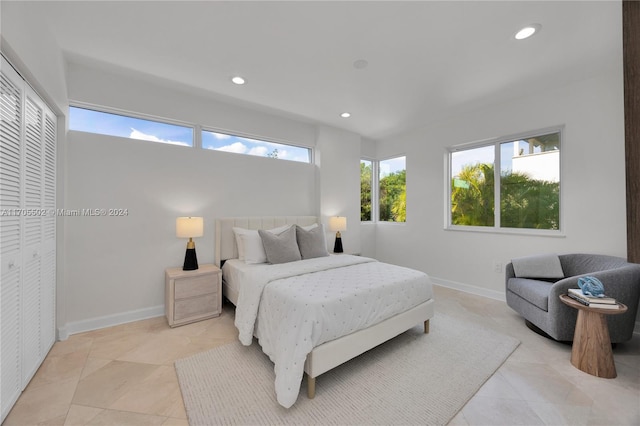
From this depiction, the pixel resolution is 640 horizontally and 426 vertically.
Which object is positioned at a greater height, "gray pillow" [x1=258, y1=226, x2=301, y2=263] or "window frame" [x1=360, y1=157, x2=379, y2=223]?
"window frame" [x1=360, y1=157, x2=379, y2=223]

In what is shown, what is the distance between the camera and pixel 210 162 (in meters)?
3.36

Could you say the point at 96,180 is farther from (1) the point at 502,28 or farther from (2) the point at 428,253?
(2) the point at 428,253

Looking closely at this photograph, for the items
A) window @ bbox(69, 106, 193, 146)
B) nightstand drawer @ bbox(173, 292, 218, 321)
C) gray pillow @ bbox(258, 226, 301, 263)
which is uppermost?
window @ bbox(69, 106, 193, 146)

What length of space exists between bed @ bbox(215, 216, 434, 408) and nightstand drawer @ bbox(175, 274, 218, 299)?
0.20 meters

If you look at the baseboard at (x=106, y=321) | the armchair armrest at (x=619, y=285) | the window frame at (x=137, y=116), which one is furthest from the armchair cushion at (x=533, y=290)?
the window frame at (x=137, y=116)

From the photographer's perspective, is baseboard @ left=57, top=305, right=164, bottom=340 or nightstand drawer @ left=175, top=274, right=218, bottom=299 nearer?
baseboard @ left=57, top=305, right=164, bottom=340

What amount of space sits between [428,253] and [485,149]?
6.06 feet

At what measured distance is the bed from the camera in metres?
1.71

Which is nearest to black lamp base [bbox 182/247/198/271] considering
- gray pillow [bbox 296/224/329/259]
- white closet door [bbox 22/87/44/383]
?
white closet door [bbox 22/87/44/383]

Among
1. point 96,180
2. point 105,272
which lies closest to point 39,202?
point 96,180

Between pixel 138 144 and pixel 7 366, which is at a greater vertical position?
pixel 138 144

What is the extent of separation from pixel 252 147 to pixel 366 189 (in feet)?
8.43

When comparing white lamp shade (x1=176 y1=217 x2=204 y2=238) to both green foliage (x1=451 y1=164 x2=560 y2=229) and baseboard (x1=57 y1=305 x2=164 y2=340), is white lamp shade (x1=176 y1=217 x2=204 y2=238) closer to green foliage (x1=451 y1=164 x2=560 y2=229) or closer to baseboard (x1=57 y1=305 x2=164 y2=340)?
baseboard (x1=57 y1=305 x2=164 y2=340)

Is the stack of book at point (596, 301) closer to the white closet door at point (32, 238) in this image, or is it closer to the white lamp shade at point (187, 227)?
the white lamp shade at point (187, 227)
